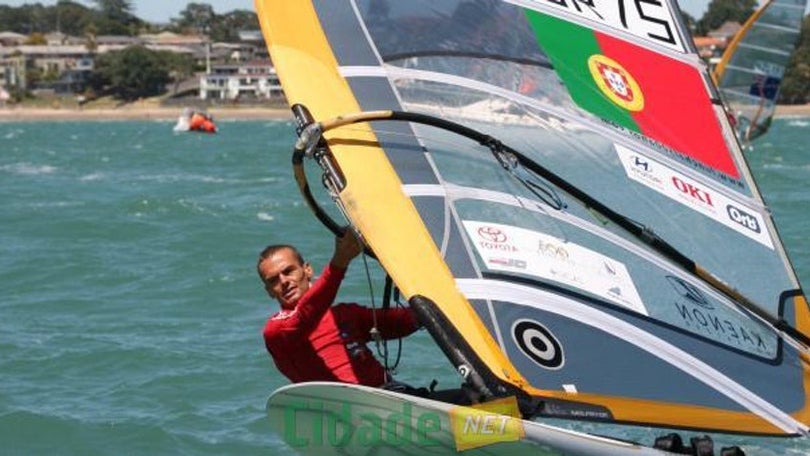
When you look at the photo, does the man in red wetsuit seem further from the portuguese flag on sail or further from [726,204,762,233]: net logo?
[726,204,762,233]: net logo

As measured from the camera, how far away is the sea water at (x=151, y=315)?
694 cm

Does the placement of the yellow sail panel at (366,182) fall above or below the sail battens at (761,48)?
above

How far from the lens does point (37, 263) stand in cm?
1267

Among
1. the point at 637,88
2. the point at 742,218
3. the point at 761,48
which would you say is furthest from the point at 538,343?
the point at 761,48

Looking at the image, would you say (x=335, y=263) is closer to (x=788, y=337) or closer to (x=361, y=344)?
(x=361, y=344)

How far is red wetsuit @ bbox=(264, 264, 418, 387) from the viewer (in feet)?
14.2

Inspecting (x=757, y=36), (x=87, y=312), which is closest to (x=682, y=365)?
(x=87, y=312)

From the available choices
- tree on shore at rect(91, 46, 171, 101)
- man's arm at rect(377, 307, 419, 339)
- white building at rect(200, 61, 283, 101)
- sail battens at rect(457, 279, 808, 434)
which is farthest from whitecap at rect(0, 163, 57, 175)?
tree on shore at rect(91, 46, 171, 101)

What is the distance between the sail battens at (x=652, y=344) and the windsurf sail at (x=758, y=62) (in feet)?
55.6

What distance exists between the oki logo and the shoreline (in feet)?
266

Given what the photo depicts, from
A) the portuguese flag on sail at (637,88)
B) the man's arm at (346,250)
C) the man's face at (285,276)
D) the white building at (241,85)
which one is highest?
the portuguese flag on sail at (637,88)

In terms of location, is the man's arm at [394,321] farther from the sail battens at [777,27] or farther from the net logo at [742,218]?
the sail battens at [777,27]

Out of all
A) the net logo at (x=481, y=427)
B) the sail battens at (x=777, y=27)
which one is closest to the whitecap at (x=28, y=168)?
the sail battens at (x=777, y=27)

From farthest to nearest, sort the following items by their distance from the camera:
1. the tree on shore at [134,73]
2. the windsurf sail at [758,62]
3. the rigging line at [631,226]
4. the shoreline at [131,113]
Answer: the tree on shore at [134,73]
the shoreline at [131,113]
the windsurf sail at [758,62]
the rigging line at [631,226]
